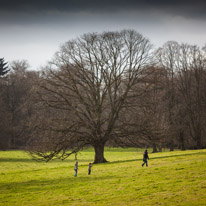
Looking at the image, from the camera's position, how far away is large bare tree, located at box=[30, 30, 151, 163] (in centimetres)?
3716

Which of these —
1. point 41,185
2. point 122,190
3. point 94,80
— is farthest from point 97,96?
point 122,190

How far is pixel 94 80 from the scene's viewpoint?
38.1 m

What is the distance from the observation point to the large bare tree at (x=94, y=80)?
37156mm

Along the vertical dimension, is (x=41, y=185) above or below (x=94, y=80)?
below

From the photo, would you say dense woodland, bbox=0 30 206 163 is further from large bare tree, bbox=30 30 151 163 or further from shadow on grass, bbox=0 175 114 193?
shadow on grass, bbox=0 175 114 193

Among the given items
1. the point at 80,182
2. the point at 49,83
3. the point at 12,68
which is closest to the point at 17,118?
the point at 12,68

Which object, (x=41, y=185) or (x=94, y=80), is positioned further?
(x=94, y=80)

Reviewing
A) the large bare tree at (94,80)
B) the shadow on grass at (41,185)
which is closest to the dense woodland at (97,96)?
the large bare tree at (94,80)

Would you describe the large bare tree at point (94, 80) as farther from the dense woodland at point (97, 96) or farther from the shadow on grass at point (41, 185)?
the shadow on grass at point (41, 185)

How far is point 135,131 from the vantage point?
121 ft

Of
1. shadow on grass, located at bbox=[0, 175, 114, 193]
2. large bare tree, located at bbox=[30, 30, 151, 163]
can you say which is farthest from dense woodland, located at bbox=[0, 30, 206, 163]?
shadow on grass, located at bbox=[0, 175, 114, 193]

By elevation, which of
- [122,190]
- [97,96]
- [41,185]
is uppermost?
[97,96]

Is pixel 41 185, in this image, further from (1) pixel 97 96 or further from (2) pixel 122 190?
(1) pixel 97 96

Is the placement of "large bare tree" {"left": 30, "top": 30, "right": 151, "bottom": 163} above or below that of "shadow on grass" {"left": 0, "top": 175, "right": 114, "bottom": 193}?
above
